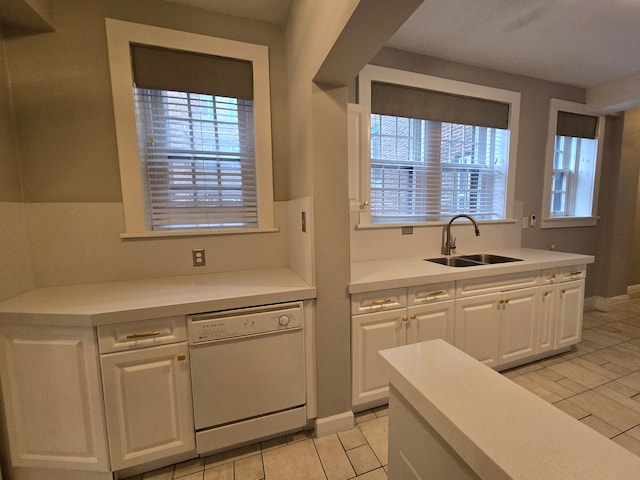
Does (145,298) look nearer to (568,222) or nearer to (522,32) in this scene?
(522,32)

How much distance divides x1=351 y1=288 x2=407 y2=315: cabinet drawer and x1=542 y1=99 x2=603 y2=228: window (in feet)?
8.03

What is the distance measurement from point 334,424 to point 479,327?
125cm

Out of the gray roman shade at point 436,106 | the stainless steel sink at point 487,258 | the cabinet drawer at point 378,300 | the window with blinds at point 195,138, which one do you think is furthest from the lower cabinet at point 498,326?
the window with blinds at point 195,138

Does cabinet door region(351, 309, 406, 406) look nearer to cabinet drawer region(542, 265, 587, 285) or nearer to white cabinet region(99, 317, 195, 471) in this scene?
white cabinet region(99, 317, 195, 471)

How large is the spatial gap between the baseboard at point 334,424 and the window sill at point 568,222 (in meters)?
2.99

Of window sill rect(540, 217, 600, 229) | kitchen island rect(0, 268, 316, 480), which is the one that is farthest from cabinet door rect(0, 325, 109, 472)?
window sill rect(540, 217, 600, 229)

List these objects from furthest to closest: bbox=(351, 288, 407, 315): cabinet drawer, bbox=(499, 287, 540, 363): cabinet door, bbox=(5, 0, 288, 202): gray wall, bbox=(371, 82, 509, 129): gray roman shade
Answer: bbox=(371, 82, 509, 129): gray roman shade → bbox=(499, 287, 540, 363): cabinet door → bbox=(351, 288, 407, 315): cabinet drawer → bbox=(5, 0, 288, 202): gray wall

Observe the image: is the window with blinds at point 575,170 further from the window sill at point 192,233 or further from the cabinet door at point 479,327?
the window sill at point 192,233

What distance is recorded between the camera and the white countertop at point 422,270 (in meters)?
1.78

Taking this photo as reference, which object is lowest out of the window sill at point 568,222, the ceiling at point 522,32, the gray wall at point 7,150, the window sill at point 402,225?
the window sill at point 568,222

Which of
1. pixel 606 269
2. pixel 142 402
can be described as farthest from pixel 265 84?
pixel 606 269

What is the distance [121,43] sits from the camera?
66.9 inches

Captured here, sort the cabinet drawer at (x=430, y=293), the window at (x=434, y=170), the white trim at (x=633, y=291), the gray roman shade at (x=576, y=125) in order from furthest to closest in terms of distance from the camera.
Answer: the white trim at (x=633, y=291) < the gray roman shade at (x=576, y=125) < the window at (x=434, y=170) < the cabinet drawer at (x=430, y=293)

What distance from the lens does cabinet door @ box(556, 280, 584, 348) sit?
2447mm
